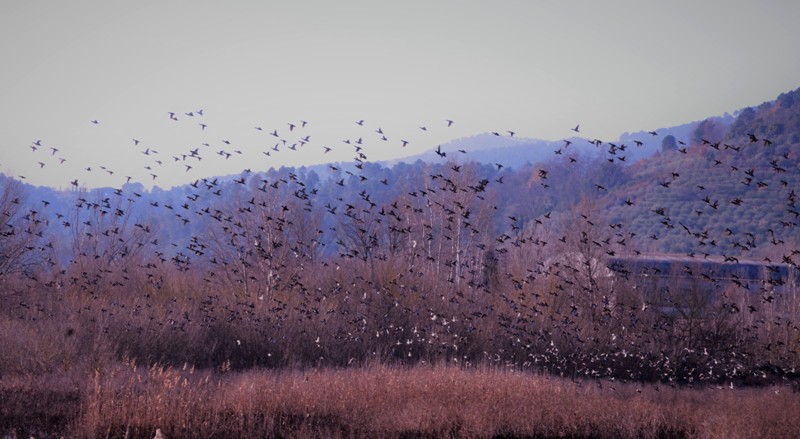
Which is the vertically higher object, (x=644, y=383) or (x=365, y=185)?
(x=365, y=185)

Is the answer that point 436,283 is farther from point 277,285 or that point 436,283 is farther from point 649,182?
point 649,182

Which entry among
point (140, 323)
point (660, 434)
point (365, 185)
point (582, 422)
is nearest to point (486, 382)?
point (582, 422)

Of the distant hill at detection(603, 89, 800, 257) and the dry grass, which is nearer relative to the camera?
the dry grass

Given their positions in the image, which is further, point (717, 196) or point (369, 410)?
point (717, 196)

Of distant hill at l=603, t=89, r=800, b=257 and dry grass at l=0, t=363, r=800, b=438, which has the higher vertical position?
distant hill at l=603, t=89, r=800, b=257

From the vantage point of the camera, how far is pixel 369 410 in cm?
1709

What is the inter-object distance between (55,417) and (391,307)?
17.1 meters

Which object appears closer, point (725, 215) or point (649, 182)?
point (725, 215)

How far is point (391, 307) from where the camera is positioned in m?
30.6

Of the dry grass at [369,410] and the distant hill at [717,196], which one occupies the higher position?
the distant hill at [717,196]

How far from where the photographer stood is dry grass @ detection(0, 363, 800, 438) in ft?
48.1

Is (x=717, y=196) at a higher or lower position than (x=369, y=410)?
higher

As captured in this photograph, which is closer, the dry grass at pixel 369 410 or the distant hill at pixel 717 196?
the dry grass at pixel 369 410

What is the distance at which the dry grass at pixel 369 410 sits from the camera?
14664 mm
